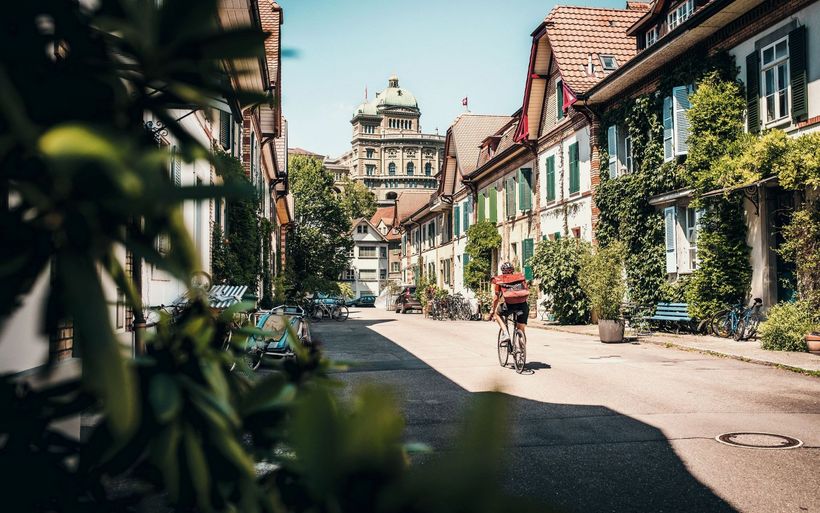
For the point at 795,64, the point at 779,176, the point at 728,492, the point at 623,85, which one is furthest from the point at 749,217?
the point at 728,492

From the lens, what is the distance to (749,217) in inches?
629

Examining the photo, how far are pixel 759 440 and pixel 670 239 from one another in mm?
13823

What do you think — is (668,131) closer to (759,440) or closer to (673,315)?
(673,315)

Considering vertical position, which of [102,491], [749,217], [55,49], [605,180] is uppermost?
[605,180]

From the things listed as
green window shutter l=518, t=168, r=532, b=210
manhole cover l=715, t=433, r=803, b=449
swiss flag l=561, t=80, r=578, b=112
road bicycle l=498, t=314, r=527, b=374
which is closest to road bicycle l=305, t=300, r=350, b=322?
green window shutter l=518, t=168, r=532, b=210

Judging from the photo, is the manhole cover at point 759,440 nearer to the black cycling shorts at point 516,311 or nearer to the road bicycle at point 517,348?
the road bicycle at point 517,348

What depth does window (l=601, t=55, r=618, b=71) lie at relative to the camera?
26.1 meters

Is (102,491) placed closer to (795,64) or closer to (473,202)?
(795,64)

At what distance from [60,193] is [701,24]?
59.7 feet

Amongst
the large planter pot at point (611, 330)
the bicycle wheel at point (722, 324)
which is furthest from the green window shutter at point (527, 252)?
the large planter pot at point (611, 330)

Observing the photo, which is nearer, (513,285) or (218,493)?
(218,493)

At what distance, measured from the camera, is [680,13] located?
67.1ft

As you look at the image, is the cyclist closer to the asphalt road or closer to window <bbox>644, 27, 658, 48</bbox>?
the asphalt road

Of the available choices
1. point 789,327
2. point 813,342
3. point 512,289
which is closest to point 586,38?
point 789,327
